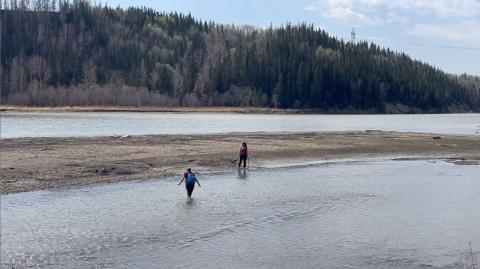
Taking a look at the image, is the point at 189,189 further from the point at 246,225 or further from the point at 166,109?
the point at 166,109

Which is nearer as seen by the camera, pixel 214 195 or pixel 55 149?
pixel 214 195

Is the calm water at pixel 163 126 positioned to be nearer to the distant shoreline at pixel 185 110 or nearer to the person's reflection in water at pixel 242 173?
the person's reflection in water at pixel 242 173

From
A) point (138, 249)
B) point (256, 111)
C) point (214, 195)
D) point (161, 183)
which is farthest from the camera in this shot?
point (256, 111)

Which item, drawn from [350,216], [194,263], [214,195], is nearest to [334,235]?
[350,216]

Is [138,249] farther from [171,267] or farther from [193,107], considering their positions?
[193,107]

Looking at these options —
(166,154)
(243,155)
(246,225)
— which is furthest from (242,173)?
(246,225)

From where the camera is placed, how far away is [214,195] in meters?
28.6

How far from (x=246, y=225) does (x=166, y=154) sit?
22.8 m

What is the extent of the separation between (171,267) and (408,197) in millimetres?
16542

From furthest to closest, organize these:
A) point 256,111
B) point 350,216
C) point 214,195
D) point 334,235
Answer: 1. point 256,111
2. point 214,195
3. point 350,216
4. point 334,235

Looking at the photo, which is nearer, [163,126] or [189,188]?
[189,188]

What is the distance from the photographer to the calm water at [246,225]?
684 inches

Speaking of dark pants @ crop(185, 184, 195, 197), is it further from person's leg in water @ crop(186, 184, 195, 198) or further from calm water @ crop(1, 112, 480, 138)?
calm water @ crop(1, 112, 480, 138)

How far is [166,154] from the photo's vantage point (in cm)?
4403
